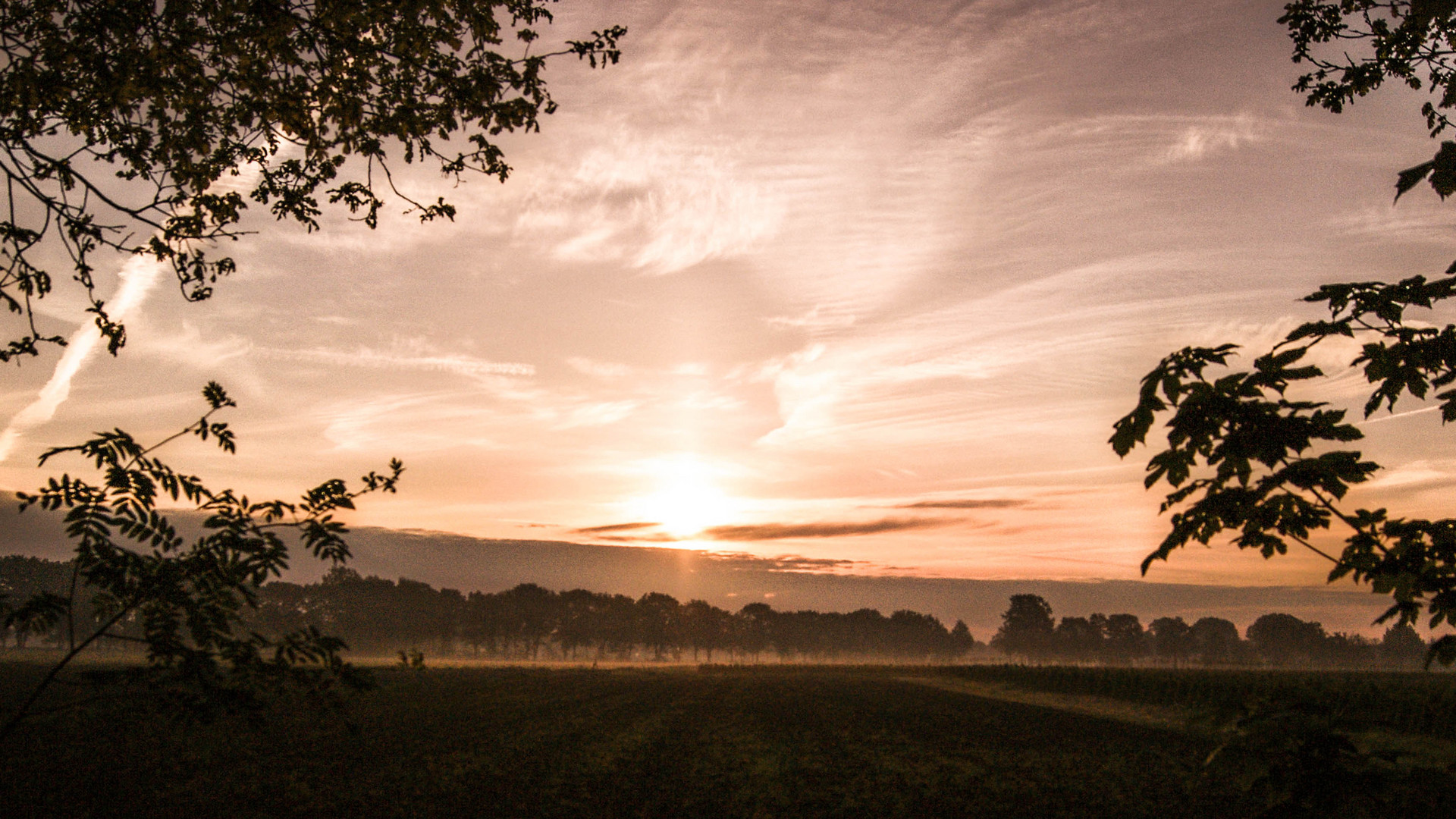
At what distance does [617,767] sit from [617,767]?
22 millimetres

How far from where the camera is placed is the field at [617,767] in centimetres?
1680

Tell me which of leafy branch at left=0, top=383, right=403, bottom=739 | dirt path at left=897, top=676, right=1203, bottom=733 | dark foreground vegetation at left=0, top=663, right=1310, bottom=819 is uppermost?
leafy branch at left=0, top=383, right=403, bottom=739


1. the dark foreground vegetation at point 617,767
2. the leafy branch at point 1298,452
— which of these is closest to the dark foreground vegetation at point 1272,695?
the leafy branch at point 1298,452

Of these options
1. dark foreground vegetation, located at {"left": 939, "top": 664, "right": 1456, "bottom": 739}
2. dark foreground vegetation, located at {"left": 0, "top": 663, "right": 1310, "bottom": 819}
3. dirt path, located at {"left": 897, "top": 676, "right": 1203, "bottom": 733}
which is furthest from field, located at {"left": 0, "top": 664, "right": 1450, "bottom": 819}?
dark foreground vegetation, located at {"left": 939, "top": 664, "right": 1456, "bottom": 739}

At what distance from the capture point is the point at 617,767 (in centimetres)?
2170

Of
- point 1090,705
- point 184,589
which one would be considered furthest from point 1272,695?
point 1090,705

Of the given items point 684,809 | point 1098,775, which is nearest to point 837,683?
point 1098,775

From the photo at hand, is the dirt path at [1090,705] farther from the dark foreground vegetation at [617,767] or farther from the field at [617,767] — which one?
the dark foreground vegetation at [617,767]

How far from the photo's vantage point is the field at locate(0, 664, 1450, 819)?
→ 16797 mm

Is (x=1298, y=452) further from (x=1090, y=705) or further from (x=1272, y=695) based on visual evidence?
(x=1090, y=705)

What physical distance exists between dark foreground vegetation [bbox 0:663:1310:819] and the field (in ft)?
0.29

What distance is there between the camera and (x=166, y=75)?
6.44 metres

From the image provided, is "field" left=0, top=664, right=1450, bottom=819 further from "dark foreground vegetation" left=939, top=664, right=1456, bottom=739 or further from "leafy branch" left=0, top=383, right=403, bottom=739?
"dark foreground vegetation" left=939, top=664, right=1456, bottom=739

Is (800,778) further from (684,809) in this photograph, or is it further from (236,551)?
(236,551)
